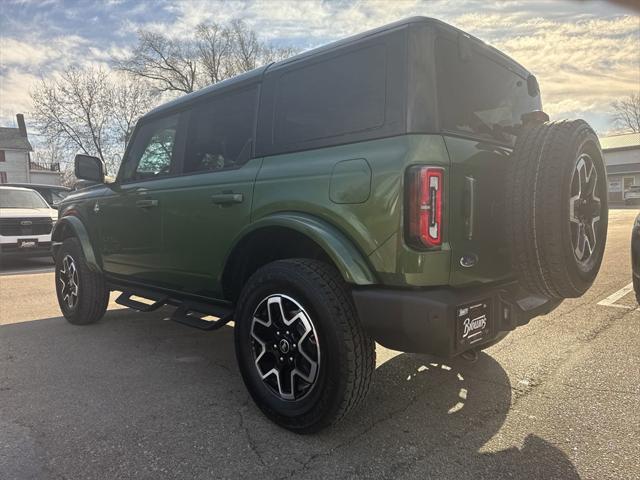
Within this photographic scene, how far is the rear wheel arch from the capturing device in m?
2.33

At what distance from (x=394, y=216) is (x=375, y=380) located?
4.94 ft

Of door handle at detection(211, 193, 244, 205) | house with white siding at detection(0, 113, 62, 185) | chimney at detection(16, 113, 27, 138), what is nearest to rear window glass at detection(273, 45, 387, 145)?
door handle at detection(211, 193, 244, 205)

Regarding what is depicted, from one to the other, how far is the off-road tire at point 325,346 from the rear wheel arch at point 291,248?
4.9 inches

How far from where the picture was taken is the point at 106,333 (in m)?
4.64

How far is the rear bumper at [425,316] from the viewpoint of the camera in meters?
2.15

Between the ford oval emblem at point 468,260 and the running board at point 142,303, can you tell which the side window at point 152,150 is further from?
the ford oval emblem at point 468,260

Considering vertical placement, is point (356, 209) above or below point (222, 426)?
above

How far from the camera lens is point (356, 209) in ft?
7.61

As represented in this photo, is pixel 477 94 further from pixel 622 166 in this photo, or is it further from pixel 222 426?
pixel 622 166

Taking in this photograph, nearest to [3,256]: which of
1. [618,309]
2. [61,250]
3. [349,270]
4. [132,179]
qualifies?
[61,250]

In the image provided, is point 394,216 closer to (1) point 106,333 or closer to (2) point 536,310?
(2) point 536,310

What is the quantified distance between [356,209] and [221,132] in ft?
4.90

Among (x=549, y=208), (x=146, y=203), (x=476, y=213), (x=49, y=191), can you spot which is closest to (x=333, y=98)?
(x=476, y=213)

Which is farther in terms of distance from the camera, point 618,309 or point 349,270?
point 618,309
